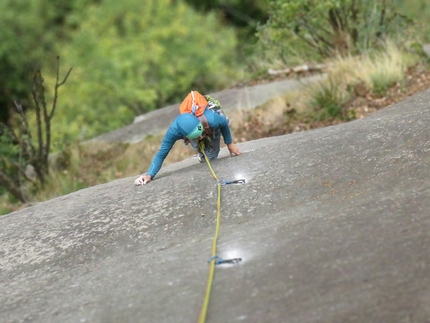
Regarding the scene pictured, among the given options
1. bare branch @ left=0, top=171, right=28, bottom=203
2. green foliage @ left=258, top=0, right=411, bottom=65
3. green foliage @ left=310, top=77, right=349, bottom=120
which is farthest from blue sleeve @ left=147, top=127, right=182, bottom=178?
green foliage @ left=258, top=0, right=411, bottom=65

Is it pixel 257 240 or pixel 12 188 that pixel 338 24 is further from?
pixel 257 240

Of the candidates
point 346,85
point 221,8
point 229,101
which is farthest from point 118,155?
point 221,8

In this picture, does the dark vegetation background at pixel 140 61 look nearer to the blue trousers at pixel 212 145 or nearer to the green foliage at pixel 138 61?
the green foliage at pixel 138 61

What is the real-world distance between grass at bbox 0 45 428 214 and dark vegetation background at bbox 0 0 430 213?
0.11 feet

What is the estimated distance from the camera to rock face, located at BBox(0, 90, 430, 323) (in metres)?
2.72

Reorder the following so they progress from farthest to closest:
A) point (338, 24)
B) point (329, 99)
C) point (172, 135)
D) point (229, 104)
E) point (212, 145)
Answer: point (338, 24), point (229, 104), point (329, 99), point (212, 145), point (172, 135)

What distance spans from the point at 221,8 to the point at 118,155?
72.3ft

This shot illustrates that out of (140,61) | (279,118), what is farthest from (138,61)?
(279,118)

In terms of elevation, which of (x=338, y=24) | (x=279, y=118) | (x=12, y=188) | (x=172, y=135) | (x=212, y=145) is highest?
(x=172, y=135)

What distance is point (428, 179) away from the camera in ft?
12.1

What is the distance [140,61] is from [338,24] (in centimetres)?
1198

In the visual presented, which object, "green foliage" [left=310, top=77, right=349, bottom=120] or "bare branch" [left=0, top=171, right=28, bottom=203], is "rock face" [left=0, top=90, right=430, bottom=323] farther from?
"bare branch" [left=0, top=171, right=28, bottom=203]

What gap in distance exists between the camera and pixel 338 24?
37.7 ft

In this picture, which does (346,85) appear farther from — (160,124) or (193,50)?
(193,50)
